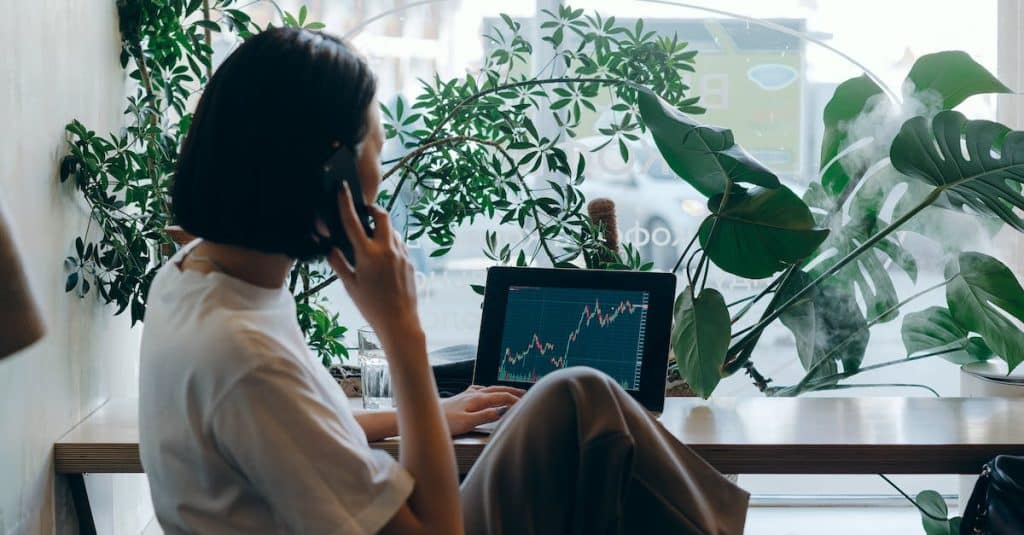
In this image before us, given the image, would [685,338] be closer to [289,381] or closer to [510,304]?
[510,304]

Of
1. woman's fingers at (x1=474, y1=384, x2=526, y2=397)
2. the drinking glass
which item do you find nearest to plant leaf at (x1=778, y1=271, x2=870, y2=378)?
woman's fingers at (x1=474, y1=384, x2=526, y2=397)

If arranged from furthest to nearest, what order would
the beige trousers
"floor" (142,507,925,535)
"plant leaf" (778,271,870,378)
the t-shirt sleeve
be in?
"floor" (142,507,925,535), "plant leaf" (778,271,870,378), the beige trousers, the t-shirt sleeve

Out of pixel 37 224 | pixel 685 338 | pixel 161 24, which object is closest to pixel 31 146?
pixel 37 224

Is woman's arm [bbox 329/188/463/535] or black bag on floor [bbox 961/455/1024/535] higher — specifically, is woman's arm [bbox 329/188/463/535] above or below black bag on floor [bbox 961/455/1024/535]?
above

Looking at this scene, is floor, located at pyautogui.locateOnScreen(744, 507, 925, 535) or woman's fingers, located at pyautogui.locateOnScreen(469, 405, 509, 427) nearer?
woman's fingers, located at pyautogui.locateOnScreen(469, 405, 509, 427)

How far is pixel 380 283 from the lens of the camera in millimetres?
1049

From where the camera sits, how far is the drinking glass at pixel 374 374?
1.68 metres

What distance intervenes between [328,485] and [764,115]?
Answer: 2030 millimetres

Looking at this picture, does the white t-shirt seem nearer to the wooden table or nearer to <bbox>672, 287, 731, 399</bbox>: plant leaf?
the wooden table

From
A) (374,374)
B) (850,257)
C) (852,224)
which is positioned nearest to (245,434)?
(374,374)

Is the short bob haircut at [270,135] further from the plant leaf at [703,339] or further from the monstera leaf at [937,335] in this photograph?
Result: the monstera leaf at [937,335]

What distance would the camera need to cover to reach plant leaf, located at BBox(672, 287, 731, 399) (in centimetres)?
169

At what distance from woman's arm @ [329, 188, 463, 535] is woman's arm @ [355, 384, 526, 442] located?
42 cm

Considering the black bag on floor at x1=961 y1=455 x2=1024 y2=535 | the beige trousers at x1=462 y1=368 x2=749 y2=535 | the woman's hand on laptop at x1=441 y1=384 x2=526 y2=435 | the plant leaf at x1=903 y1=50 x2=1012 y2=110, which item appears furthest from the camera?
the plant leaf at x1=903 y1=50 x2=1012 y2=110
